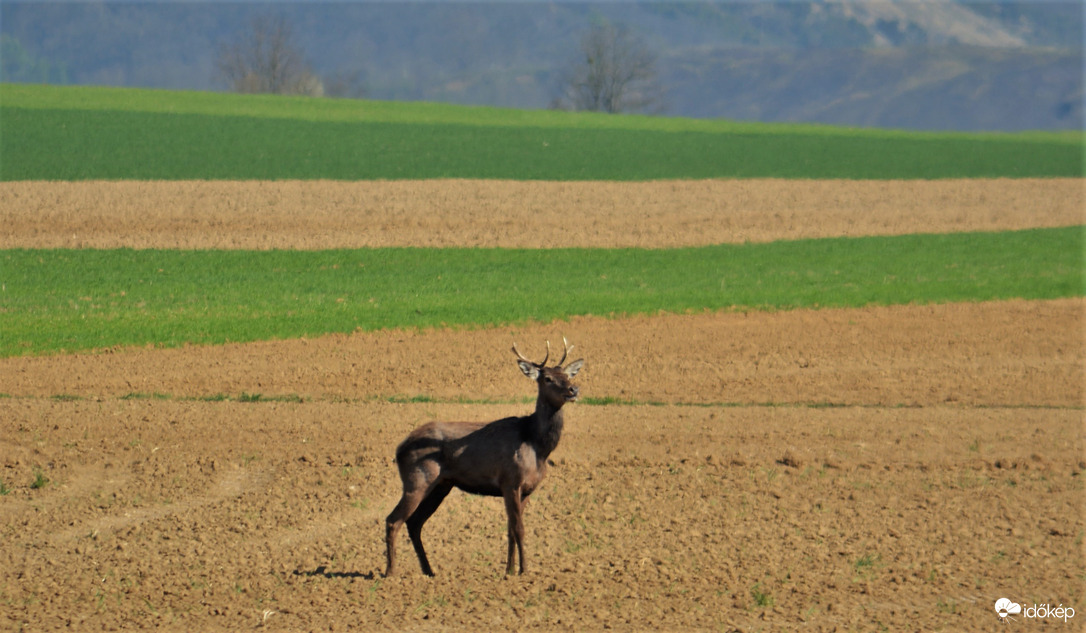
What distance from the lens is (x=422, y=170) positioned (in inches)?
1759

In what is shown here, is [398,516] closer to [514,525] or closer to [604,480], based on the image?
[514,525]

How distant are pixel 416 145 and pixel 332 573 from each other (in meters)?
42.9

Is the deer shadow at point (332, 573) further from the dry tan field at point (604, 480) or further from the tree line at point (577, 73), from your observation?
the tree line at point (577, 73)

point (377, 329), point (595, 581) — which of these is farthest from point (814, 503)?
point (377, 329)

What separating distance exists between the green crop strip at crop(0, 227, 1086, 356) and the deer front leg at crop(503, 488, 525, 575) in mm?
11167

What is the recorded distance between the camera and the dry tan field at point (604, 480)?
9391mm

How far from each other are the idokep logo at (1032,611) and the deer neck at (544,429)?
155 inches

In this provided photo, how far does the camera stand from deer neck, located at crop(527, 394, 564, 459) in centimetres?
922

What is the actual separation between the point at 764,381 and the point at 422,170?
28.5 m

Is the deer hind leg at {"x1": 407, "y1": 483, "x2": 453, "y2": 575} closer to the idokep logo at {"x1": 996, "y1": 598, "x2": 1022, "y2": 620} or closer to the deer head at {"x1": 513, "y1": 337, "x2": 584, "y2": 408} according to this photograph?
the deer head at {"x1": 513, "y1": 337, "x2": 584, "y2": 408}

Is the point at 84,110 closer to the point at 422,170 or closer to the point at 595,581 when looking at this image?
the point at 422,170

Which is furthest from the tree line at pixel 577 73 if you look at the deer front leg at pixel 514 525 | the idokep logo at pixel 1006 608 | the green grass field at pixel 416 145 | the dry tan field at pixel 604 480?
the deer front leg at pixel 514 525

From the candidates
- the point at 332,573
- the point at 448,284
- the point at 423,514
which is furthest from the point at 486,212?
the point at 423,514

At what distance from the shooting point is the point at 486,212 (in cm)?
3669
